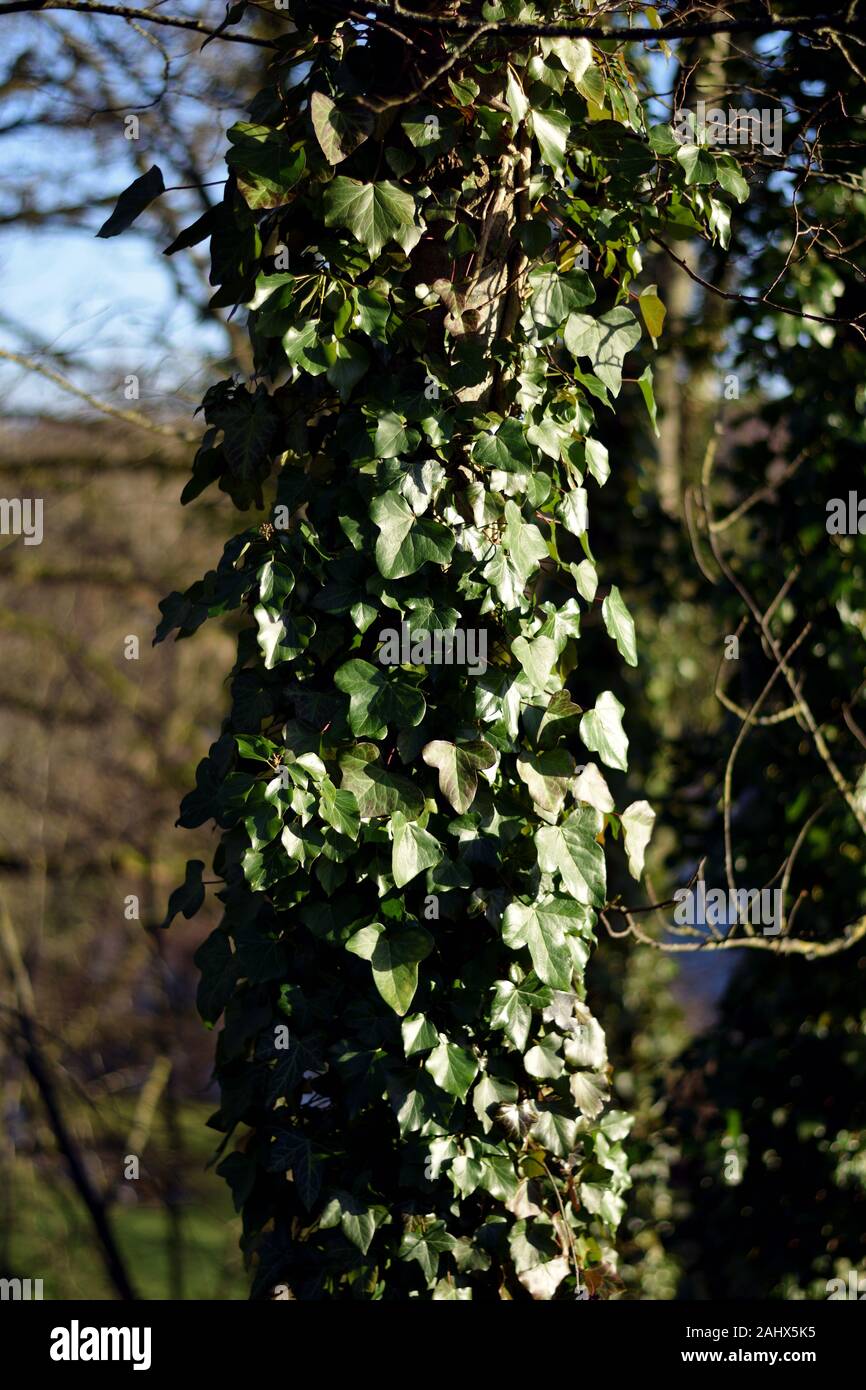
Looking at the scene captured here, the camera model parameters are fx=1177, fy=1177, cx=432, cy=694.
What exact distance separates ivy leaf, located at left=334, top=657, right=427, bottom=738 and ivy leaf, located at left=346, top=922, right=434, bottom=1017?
0.29m

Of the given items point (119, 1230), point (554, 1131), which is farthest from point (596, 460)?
point (119, 1230)

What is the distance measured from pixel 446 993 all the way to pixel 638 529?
310 centimetres

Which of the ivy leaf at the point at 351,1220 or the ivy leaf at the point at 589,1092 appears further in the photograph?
the ivy leaf at the point at 589,1092

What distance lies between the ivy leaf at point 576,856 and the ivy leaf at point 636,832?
102 mm

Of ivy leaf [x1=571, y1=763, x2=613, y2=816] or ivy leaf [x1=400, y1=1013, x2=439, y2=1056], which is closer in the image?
ivy leaf [x1=400, y1=1013, x2=439, y2=1056]

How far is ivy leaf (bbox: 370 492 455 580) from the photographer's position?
67.4 inches

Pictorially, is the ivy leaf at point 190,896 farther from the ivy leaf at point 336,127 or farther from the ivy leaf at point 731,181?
the ivy leaf at point 731,181

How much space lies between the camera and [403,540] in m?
1.73

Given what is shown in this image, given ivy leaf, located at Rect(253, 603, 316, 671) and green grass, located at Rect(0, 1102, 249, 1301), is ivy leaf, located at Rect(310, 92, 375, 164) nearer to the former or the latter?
ivy leaf, located at Rect(253, 603, 316, 671)

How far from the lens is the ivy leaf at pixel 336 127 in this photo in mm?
1718

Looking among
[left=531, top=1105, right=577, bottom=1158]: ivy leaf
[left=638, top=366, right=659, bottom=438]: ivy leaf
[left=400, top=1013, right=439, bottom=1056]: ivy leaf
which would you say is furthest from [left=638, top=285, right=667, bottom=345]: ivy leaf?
[left=531, top=1105, right=577, bottom=1158]: ivy leaf

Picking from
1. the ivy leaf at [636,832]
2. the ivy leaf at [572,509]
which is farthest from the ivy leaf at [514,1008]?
the ivy leaf at [572,509]

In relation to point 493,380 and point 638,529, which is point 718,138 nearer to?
point 493,380

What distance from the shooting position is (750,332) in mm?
3656
